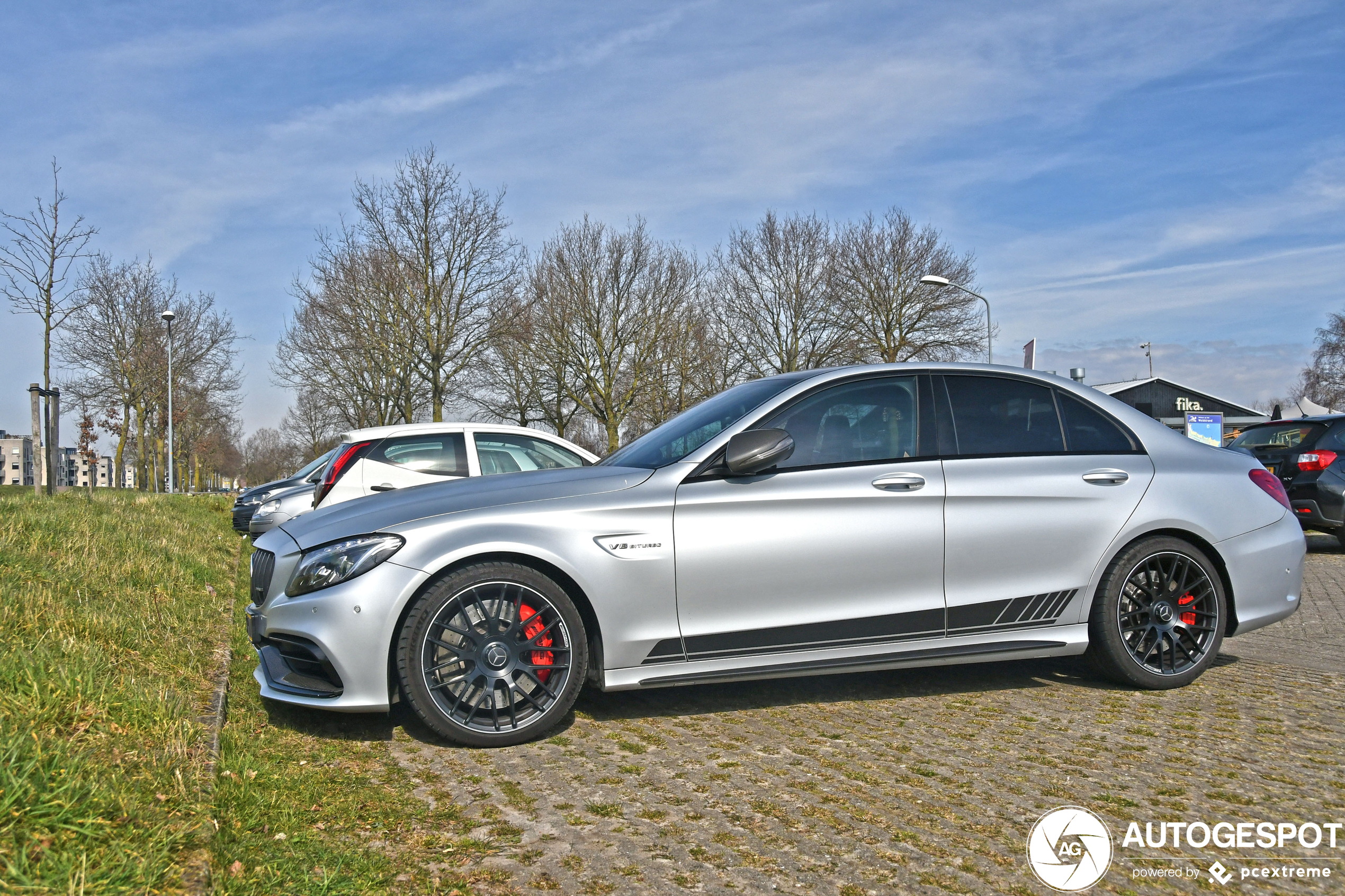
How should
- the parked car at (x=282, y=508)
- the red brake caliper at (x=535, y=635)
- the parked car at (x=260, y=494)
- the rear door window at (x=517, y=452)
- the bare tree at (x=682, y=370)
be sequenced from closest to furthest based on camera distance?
the red brake caliper at (x=535, y=635)
the rear door window at (x=517, y=452)
the parked car at (x=282, y=508)
the parked car at (x=260, y=494)
the bare tree at (x=682, y=370)

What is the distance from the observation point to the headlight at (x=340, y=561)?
13.7 ft

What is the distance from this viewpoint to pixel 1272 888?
2795 millimetres

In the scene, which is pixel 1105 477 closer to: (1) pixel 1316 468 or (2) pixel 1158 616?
(2) pixel 1158 616

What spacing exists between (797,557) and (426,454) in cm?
610

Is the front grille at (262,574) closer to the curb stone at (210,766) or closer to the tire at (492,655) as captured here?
the curb stone at (210,766)

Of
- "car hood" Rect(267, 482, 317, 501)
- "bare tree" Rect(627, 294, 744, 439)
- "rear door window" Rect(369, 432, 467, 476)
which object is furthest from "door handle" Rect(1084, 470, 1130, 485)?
"bare tree" Rect(627, 294, 744, 439)

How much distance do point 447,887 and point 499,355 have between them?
34.1m

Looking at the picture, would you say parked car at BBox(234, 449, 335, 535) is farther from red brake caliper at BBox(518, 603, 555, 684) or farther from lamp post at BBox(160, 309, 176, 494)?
lamp post at BBox(160, 309, 176, 494)

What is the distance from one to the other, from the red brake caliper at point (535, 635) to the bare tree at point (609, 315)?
113ft

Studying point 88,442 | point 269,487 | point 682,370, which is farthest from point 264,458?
point 269,487

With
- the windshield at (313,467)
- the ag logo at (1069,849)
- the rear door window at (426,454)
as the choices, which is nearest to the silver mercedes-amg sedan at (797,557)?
the ag logo at (1069,849)

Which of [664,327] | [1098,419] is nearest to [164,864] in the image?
[1098,419]

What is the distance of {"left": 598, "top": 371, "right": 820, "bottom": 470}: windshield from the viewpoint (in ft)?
15.9

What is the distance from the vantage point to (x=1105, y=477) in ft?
16.5
